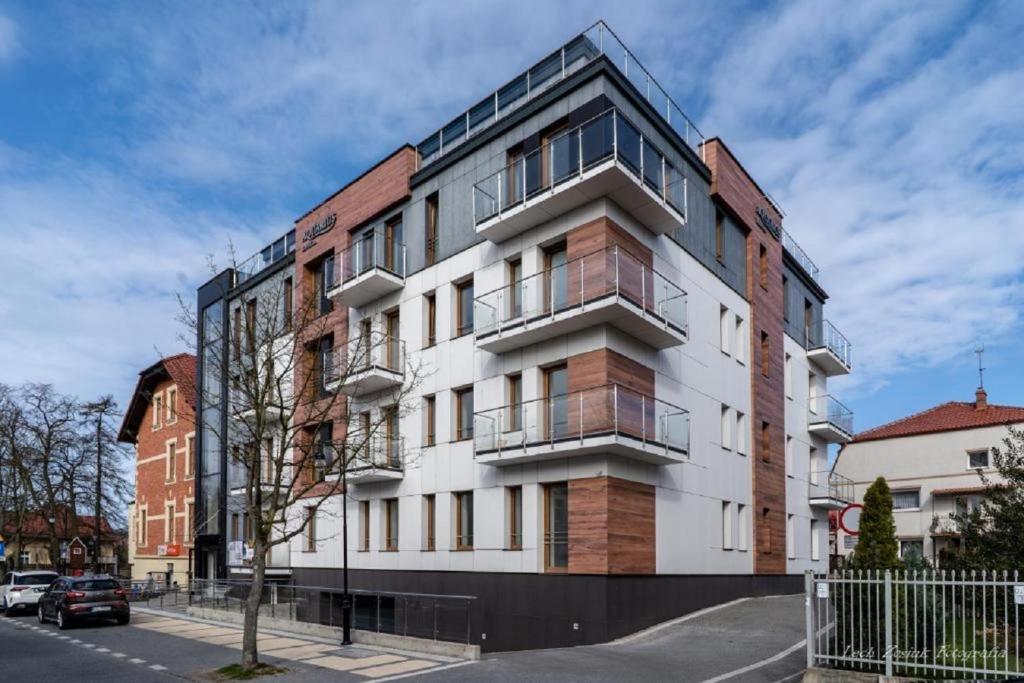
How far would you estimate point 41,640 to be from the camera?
68.3 ft

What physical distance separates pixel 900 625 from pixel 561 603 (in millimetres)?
8468

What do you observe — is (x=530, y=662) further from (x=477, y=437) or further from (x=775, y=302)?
(x=775, y=302)

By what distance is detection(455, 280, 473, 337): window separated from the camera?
2314 cm

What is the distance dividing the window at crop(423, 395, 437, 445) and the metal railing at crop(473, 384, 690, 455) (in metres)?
2.47

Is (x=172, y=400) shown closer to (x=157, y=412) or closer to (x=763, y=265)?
(x=157, y=412)

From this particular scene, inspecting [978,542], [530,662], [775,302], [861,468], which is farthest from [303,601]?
[861,468]

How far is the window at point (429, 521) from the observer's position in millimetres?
23094

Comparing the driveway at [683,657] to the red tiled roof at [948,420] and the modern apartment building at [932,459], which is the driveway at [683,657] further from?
the red tiled roof at [948,420]

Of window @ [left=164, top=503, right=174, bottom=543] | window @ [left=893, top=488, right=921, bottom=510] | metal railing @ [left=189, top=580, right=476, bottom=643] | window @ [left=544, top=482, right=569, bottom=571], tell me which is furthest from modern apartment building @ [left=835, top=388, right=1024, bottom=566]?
window @ [left=164, top=503, right=174, bottom=543]

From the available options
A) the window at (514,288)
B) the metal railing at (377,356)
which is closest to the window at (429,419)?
the metal railing at (377,356)

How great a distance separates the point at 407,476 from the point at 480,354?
430 centimetres

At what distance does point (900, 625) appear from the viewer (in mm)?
11617

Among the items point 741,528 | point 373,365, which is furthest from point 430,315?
point 741,528

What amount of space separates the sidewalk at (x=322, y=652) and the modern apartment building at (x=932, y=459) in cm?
2684
